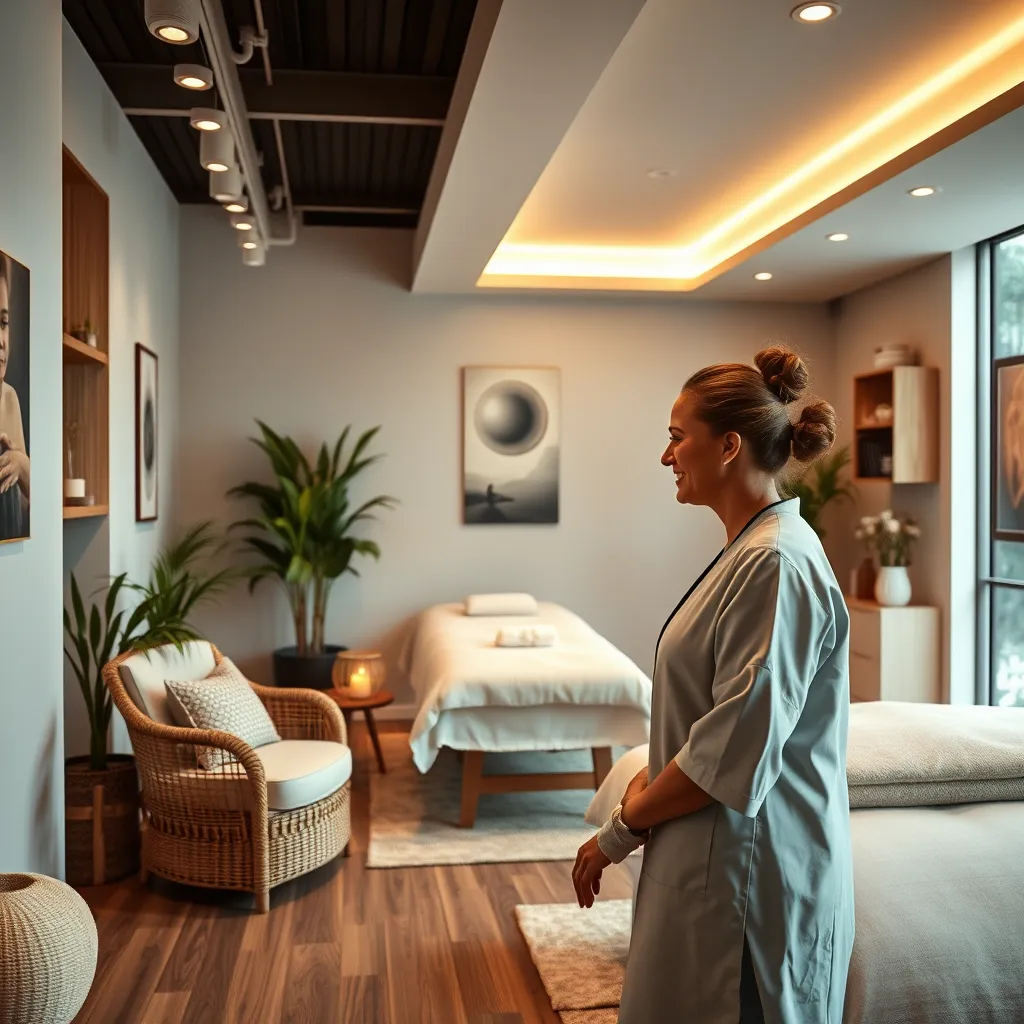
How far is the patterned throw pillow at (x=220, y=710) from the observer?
3301 mm

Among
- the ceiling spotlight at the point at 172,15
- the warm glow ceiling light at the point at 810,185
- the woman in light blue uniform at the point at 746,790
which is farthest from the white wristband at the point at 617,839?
the warm glow ceiling light at the point at 810,185

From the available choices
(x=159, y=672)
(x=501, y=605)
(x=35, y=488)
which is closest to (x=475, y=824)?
(x=159, y=672)

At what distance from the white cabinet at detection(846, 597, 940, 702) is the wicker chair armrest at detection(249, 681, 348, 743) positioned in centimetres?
284

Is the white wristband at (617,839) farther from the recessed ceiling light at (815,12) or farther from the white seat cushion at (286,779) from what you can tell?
the recessed ceiling light at (815,12)

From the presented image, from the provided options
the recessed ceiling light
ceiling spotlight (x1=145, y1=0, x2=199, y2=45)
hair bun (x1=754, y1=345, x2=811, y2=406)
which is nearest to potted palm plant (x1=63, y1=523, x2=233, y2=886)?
ceiling spotlight (x1=145, y1=0, x2=199, y2=45)

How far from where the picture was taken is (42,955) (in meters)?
1.91

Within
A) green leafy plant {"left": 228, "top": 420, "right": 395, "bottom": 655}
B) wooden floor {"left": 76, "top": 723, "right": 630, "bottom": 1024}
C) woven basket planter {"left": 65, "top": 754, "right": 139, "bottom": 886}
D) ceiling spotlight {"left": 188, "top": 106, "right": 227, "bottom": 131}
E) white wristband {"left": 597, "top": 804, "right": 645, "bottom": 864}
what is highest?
ceiling spotlight {"left": 188, "top": 106, "right": 227, "bottom": 131}

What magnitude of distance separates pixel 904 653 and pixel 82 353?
13.2ft

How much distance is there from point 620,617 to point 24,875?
4.51 meters

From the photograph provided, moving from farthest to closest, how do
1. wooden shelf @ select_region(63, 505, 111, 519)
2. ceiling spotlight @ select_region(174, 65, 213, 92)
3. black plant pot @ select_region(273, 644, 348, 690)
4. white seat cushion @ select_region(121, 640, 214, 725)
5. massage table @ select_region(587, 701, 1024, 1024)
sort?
black plant pot @ select_region(273, 644, 348, 690)
wooden shelf @ select_region(63, 505, 111, 519)
white seat cushion @ select_region(121, 640, 214, 725)
ceiling spotlight @ select_region(174, 65, 213, 92)
massage table @ select_region(587, 701, 1024, 1024)

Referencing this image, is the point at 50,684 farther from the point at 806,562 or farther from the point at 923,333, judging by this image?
the point at 923,333

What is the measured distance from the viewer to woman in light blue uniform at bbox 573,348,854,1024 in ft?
4.62

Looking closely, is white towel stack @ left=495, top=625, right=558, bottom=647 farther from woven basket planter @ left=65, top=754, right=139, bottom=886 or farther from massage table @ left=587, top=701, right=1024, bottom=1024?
massage table @ left=587, top=701, right=1024, bottom=1024

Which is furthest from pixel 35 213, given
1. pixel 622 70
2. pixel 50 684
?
pixel 622 70
